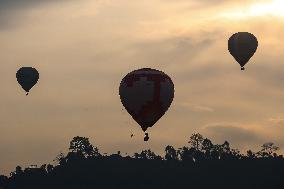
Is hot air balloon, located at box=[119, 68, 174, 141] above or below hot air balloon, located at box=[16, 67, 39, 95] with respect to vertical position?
below

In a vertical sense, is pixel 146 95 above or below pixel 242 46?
below

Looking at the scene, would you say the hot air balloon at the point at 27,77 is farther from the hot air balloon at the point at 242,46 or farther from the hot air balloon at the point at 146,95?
the hot air balloon at the point at 146,95

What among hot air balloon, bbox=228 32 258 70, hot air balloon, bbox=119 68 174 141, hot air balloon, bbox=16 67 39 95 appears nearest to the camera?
hot air balloon, bbox=119 68 174 141

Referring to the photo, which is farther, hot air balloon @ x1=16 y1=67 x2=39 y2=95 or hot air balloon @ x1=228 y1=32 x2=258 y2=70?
hot air balloon @ x1=16 y1=67 x2=39 y2=95

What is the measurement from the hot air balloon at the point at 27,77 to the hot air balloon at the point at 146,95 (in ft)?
74.8

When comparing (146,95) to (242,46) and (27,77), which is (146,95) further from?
(27,77)

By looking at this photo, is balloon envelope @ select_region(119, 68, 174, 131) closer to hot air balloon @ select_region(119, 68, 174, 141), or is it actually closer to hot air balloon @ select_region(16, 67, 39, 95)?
hot air balloon @ select_region(119, 68, 174, 141)

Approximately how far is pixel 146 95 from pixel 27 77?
26.1m

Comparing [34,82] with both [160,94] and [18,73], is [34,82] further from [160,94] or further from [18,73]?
[160,94]

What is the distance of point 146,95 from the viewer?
6688cm

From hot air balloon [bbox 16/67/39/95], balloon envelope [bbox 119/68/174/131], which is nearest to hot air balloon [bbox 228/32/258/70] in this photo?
balloon envelope [bbox 119/68/174/131]

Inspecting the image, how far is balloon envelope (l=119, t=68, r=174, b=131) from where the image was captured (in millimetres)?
66625

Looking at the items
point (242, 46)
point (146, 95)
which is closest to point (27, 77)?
point (242, 46)

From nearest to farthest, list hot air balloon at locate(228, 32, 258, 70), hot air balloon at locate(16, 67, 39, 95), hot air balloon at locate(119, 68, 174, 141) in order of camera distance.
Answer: hot air balloon at locate(119, 68, 174, 141) < hot air balloon at locate(228, 32, 258, 70) < hot air balloon at locate(16, 67, 39, 95)
